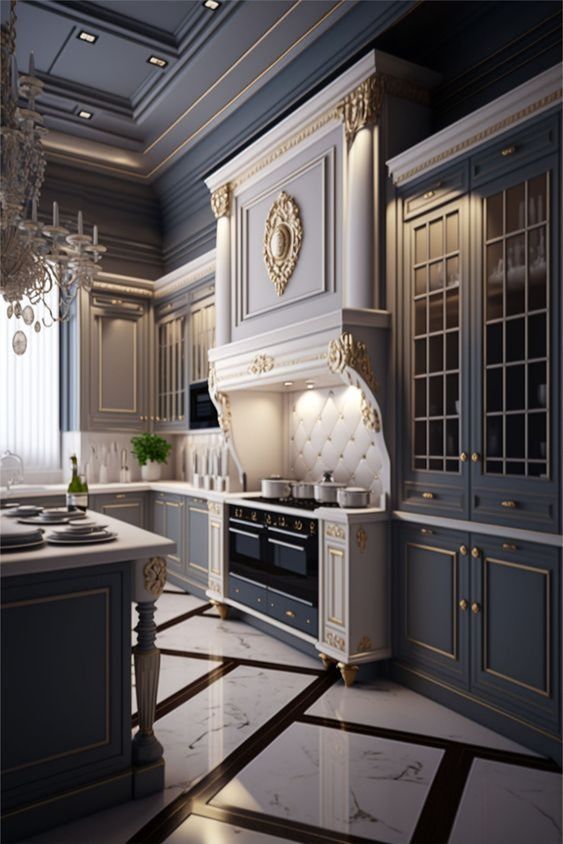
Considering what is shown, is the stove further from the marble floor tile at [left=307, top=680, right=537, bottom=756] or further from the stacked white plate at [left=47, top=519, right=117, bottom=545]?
the stacked white plate at [left=47, top=519, right=117, bottom=545]

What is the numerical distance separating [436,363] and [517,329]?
1.64ft

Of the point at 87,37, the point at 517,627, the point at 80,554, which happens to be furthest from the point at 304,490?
the point at 87,37

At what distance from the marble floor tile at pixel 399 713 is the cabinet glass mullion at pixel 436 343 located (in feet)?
3.69

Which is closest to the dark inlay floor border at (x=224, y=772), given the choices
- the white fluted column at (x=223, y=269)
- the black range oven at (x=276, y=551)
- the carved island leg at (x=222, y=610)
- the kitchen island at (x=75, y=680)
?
the kitchen island at (x=75, y=680)

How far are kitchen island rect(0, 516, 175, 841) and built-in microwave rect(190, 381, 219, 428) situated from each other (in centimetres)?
277

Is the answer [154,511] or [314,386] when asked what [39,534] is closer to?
[314,386]

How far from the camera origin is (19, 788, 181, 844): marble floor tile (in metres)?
1.97

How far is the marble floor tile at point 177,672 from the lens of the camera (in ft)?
10.4

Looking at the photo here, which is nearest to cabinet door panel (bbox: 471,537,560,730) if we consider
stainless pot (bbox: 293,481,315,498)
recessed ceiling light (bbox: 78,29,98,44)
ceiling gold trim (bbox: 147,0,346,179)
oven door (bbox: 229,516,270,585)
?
stainless pot (bbox: 293,481,315,498)

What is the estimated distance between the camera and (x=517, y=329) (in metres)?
2.66

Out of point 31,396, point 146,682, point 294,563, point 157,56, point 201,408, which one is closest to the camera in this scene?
point 146,682

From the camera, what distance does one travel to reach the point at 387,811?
6.97ft

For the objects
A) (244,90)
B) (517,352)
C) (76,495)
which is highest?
(244,90)

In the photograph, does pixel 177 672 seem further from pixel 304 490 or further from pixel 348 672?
pixel 304 490
